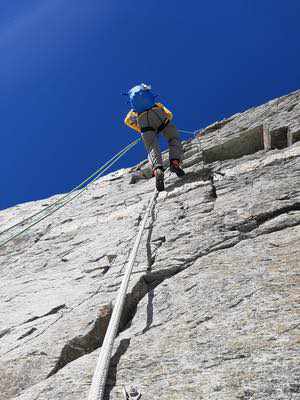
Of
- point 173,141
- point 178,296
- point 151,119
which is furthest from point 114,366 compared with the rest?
point 151,119

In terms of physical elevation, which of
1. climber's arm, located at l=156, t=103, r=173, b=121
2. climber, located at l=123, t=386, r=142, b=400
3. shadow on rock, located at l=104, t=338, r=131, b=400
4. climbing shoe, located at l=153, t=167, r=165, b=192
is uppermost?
climber's arm, located at l=156, t=103, r=173, b=121

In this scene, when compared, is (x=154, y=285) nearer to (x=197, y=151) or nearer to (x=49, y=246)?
(x=49, y=246)

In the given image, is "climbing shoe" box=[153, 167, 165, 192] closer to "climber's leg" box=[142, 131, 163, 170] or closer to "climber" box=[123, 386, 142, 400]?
"climber's leg" box=[142, 131, 163, 170]

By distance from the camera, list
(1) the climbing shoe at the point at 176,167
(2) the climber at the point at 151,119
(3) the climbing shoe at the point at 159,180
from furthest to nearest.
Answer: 1. (2) the climber at the point at 151,119
2. (1) the climbing shoe at the point at 176,167
3. (3) the climbing shoe at the point at 159,180

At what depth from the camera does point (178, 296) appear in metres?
4.52

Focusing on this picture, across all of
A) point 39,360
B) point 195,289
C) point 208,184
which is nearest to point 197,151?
point 208,184

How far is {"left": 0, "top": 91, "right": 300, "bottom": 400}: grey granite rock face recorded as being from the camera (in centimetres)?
317

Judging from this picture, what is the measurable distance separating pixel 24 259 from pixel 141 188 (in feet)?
11.8

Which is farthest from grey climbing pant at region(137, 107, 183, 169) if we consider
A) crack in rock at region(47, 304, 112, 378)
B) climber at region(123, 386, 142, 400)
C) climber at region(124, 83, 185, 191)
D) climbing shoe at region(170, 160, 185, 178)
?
climber at region(123, 386, 142, 400)

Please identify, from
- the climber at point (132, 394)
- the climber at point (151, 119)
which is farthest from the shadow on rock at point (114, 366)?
the climber at point (151, 119)

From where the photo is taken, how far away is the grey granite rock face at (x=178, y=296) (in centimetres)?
317

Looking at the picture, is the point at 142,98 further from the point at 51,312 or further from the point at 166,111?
the point at 51,312

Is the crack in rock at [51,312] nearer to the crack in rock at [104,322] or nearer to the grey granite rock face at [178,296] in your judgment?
the grey granite rock face at [178,296]

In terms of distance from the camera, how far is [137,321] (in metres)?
4.32
